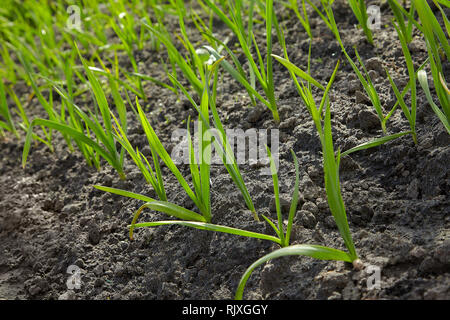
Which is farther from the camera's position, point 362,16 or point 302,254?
point 362,16

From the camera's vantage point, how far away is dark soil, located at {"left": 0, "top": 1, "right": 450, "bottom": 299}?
3.66ft

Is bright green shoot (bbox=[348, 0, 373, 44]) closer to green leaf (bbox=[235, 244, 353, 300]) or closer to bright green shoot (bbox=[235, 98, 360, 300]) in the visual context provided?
bright green shoot (bbox=[235, 98, 360, 300])

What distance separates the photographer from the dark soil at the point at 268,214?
3.66 feet

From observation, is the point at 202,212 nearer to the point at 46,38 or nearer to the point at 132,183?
the point at 132,183

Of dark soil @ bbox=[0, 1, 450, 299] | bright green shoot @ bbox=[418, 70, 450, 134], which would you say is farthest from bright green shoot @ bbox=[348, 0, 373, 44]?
bright green shoot @ bbox=[418, 70, 450, 134]

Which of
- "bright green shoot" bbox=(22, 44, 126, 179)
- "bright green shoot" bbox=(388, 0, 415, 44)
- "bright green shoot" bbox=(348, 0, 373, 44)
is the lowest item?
"bright green shoot" bbox=(22, 44, 126, 179)

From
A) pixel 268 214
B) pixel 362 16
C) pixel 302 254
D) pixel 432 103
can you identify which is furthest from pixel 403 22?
pixel 302 254

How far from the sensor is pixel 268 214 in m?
1.32

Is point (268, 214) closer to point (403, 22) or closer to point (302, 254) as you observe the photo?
point (302, 254)

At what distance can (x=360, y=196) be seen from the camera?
1275 mm

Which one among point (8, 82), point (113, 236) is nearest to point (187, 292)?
point (113, 236)

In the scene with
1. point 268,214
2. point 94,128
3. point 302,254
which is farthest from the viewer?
point 94,128

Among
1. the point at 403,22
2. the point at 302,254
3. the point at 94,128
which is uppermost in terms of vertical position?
the point at 403,22
